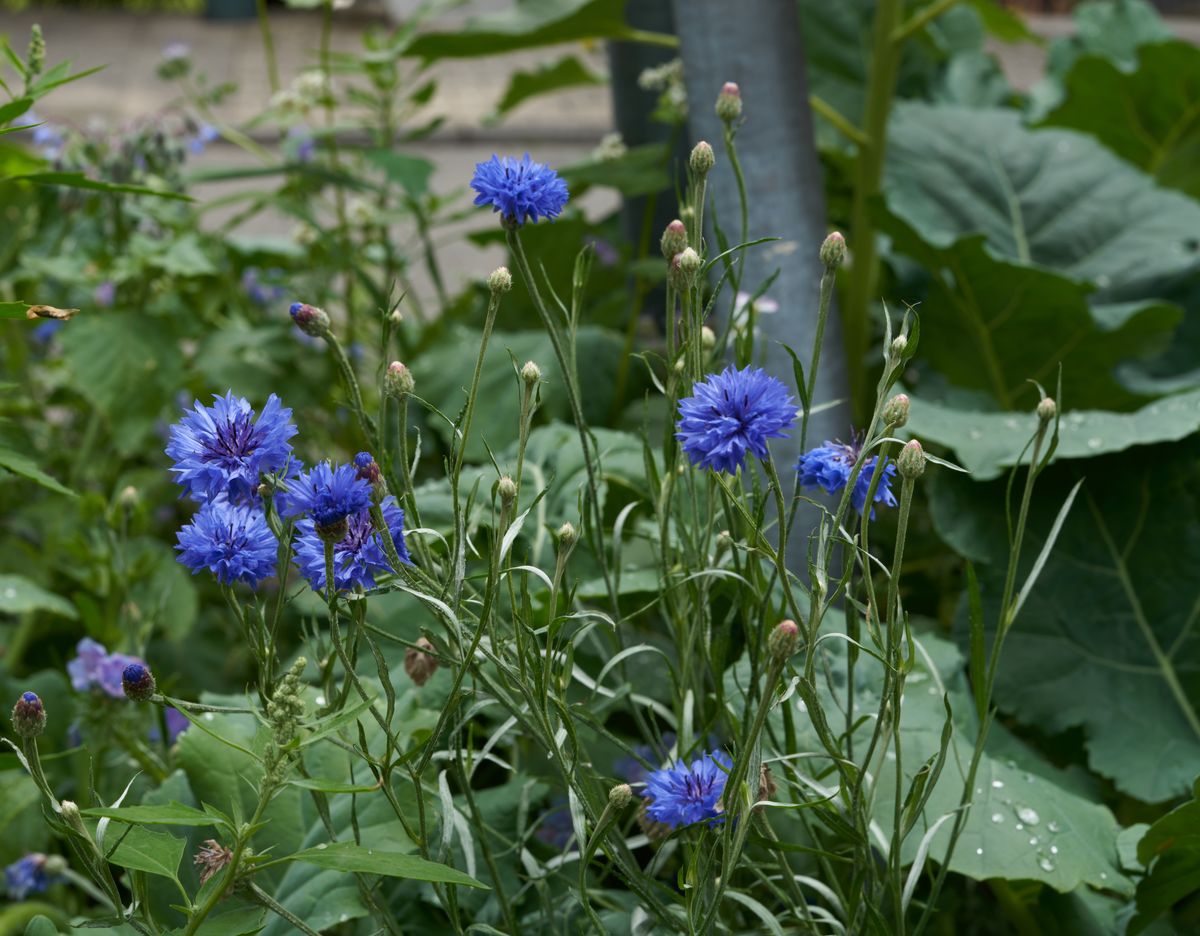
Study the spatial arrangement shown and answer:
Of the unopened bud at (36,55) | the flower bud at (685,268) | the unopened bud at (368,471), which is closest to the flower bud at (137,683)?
the unopened bud at (368,471)

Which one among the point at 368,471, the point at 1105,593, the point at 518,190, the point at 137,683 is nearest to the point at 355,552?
the point at 368,471

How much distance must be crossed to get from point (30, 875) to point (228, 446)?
28.1 inches

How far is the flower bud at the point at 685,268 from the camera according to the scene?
2.91 feet

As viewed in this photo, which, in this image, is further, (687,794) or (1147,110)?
(1147,110)

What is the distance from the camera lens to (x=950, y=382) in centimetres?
216

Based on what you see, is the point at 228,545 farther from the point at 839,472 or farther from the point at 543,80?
the point at 543,80

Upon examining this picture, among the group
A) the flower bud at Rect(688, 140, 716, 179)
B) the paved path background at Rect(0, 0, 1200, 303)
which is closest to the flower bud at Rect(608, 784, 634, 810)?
the flower bud at Rect(688, 140, 716, 179)

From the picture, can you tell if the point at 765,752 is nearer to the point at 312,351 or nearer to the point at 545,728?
the point at 545,728

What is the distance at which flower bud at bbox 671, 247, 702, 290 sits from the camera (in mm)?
887

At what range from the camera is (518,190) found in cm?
89

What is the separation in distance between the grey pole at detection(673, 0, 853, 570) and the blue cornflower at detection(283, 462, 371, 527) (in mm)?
969

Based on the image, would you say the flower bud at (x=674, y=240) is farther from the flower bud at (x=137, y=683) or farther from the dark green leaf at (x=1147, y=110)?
the dark green leaf at (x=1147, y=110)

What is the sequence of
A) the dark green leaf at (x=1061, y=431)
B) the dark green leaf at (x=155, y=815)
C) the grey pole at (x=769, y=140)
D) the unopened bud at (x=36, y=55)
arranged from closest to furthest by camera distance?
the dark green leaf at (x=155, y=815) < the unopened bud at (x=36, y=55) < the dark green leaf at (x=1061, y=431) < the grey pole at (x=769, y=140)

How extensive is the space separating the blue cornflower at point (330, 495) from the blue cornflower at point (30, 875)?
2.07 ft
